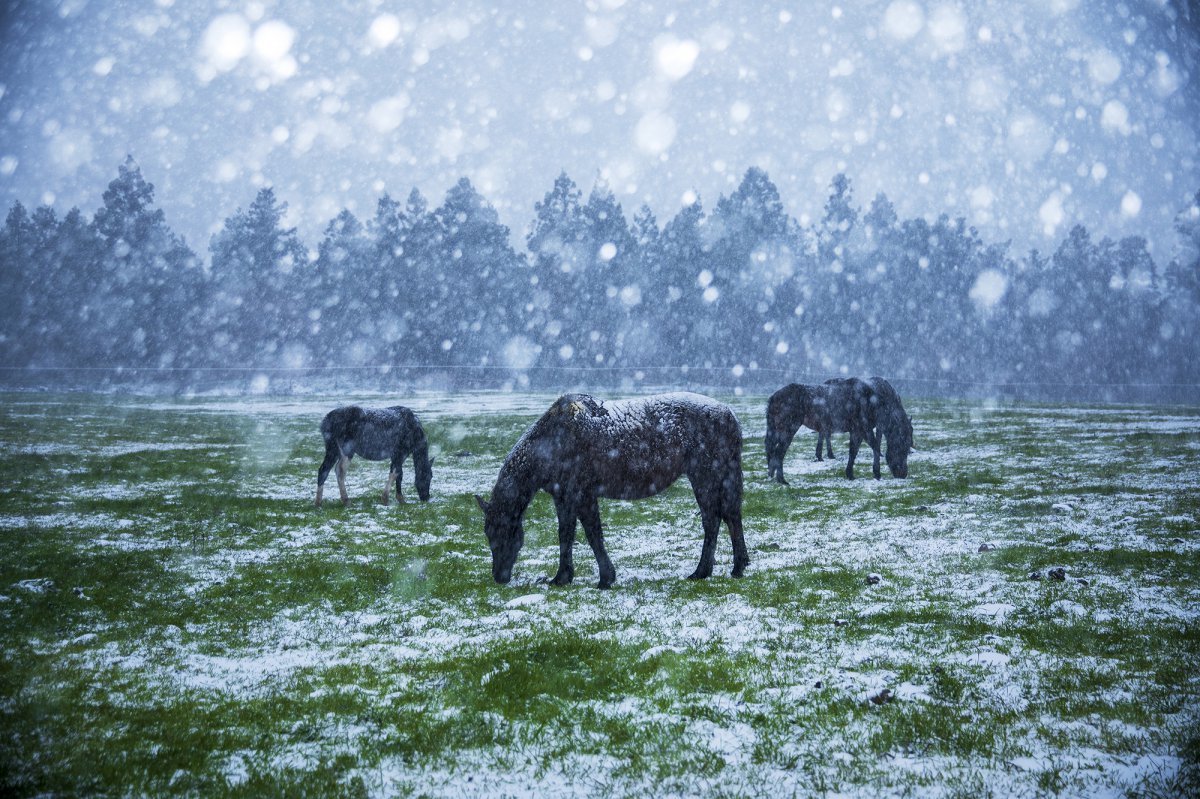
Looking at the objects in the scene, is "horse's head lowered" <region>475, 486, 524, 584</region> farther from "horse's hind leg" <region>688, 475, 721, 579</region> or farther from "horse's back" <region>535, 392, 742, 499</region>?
"horse's hind leg" <region>688, 475, 721, 579</region>

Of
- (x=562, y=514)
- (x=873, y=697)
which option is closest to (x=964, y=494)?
(x=562, y=514)

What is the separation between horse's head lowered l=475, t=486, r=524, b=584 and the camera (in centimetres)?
890

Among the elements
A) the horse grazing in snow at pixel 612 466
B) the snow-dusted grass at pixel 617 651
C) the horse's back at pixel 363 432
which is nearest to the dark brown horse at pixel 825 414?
the snow-dusted grass at pixel 617 651

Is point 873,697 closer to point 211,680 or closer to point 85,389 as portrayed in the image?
point 211,680

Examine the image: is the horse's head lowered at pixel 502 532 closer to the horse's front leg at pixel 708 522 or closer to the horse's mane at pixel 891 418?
the horse's front leg at pixel 708 522

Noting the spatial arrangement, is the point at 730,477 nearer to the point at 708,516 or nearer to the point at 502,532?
the point at 708,516

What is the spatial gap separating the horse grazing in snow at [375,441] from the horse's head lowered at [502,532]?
6.38m

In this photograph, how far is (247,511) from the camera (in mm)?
13812

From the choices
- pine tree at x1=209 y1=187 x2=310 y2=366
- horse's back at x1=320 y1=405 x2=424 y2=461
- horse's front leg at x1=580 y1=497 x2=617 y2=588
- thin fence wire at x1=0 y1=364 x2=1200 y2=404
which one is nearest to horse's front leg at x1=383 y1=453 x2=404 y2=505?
horse's back at x1=320 y1=405 x2=424 y2=461

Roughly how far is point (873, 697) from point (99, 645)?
7.09 m

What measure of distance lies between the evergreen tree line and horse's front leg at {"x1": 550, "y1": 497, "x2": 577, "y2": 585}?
65.1 meters

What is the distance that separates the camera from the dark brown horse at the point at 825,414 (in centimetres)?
1769

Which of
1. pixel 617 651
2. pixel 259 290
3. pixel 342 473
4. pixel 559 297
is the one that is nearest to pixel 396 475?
pixel 342 473

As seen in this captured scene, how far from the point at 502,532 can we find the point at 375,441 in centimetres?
653
